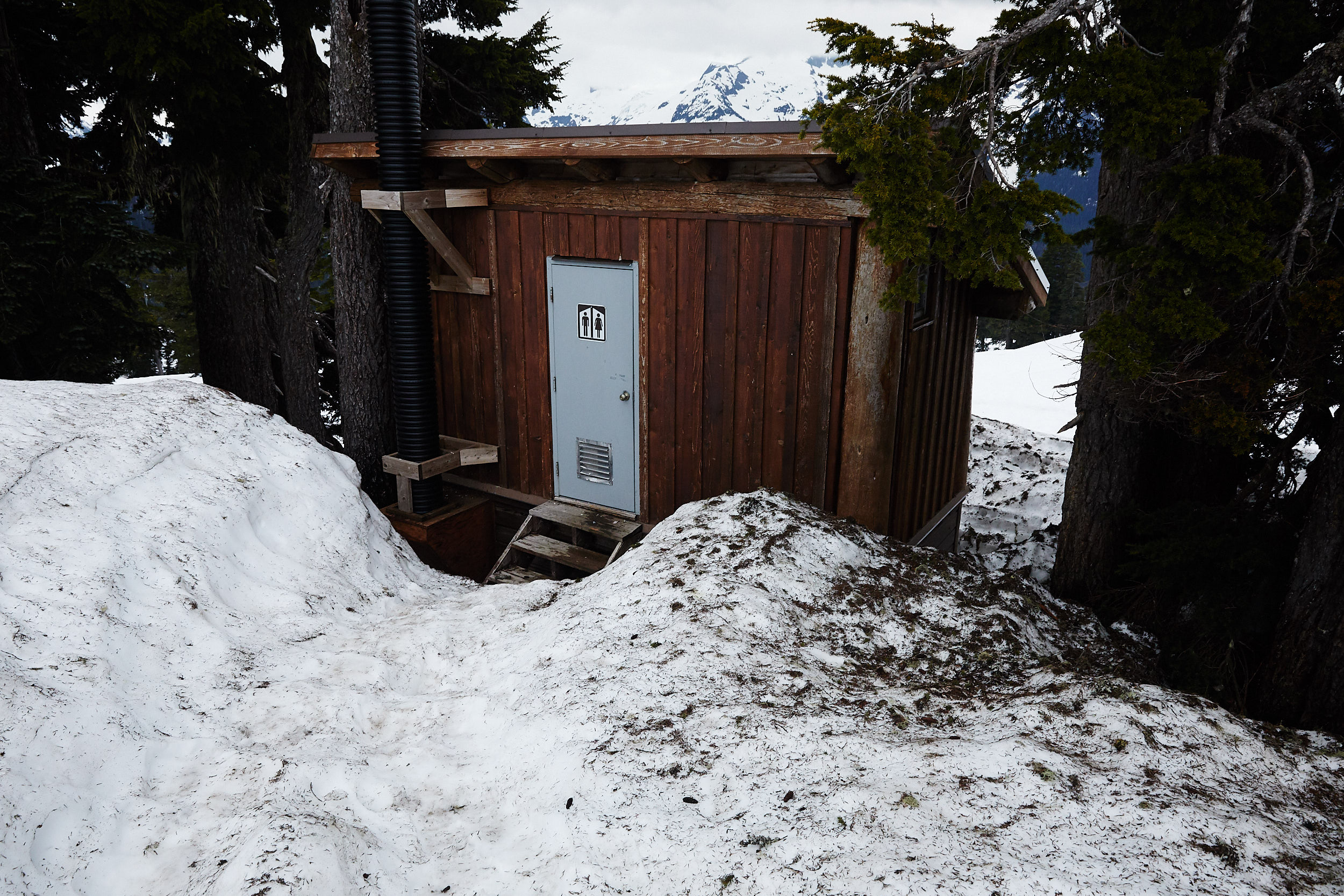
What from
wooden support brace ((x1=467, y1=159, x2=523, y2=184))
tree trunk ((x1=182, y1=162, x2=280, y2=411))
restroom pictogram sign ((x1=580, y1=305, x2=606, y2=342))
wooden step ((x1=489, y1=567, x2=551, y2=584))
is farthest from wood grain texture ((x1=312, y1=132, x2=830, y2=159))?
tree trunk ((x1=182, y1=162, x2=280, y2=411))

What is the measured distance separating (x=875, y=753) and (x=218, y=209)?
1000cm

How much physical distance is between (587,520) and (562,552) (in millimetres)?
331

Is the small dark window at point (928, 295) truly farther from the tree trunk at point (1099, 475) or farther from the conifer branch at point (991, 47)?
the conifer branch at point (991, 47)

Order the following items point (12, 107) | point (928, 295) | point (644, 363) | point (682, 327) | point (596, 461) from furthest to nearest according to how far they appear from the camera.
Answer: point (12, 107), point (596, 461), point (644, 363), point (928, 295), point (682, 327)

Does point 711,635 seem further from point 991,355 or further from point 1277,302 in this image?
point 991,355

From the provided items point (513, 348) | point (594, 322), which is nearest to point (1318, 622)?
point (594, 322)

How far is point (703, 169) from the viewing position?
5664 mm

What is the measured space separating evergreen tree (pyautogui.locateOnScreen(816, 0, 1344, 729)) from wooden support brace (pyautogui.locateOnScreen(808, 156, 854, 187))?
2.18 feet

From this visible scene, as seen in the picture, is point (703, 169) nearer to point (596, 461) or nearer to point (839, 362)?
point (839, 362)

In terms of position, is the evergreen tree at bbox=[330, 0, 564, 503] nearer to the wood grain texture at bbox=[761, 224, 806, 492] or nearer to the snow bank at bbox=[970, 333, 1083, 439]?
the wood grain texture at bbox=[761, 224, 806, 492]

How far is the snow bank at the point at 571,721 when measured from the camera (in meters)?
2.78

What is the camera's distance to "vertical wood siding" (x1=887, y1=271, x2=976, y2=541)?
246 inches

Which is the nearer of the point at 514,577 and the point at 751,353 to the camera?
the point at 751,353

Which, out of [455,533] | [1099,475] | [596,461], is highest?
[1099,475]
